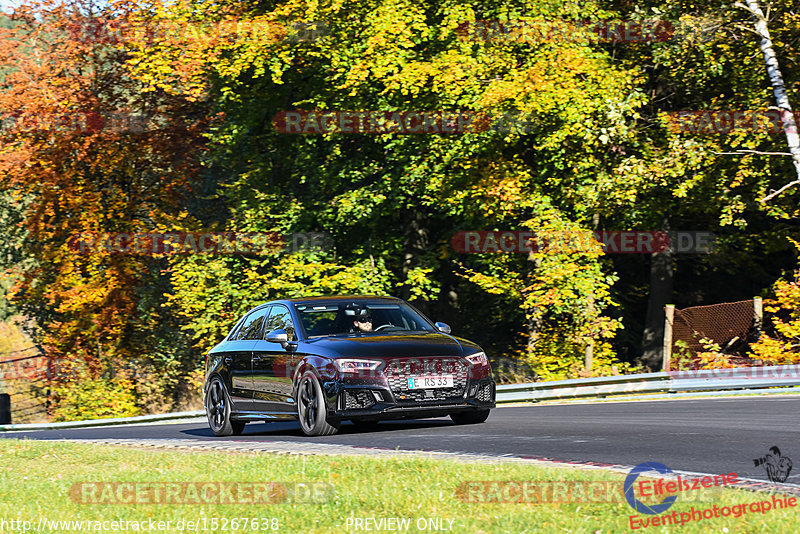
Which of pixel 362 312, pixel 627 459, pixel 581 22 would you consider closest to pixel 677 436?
pixel 627 459

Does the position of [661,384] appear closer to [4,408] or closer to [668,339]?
[668,339]

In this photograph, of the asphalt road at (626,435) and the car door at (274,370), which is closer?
the asphalt road at (626,435)

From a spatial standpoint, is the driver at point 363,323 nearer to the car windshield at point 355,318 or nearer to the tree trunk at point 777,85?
the car windshield at point 355,318

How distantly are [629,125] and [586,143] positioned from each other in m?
1.21

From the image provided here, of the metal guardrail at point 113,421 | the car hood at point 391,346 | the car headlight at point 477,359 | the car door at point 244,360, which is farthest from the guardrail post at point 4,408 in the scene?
the car headlight at point 477,359

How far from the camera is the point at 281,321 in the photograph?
46.6ft

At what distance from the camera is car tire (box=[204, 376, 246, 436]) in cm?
1528

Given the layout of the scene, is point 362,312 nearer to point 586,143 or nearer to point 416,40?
point 586,143

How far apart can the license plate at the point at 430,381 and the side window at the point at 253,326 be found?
9.51ft

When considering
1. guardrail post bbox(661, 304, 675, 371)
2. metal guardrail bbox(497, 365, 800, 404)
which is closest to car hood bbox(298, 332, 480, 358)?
metal guardrail bbox(497, 365, 800, 404)

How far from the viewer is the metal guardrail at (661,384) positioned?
63.8ft

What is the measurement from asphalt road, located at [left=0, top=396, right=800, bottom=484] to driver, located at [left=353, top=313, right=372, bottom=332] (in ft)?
4.16

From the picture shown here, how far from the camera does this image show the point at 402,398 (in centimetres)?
1251

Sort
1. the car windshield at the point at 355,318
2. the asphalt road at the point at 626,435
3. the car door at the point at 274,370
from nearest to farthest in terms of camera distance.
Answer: the asphalt road at the point at 626,435 < the car door at the point at 274,370 < the car windshield at the point at 355,318
